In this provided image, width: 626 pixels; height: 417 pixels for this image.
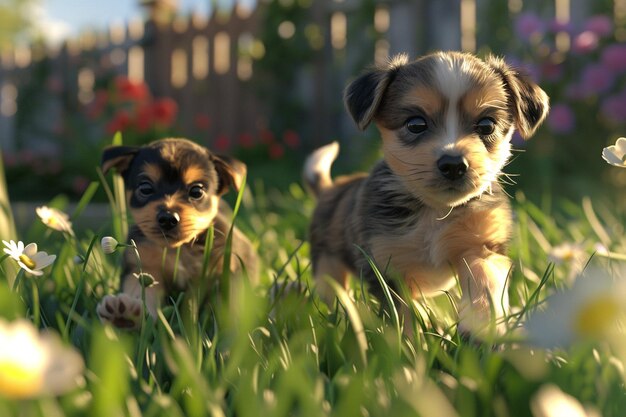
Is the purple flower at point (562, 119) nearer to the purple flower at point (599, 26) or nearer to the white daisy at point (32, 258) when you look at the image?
the purple flower at point (599, 26)

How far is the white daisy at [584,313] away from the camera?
1.10 meters

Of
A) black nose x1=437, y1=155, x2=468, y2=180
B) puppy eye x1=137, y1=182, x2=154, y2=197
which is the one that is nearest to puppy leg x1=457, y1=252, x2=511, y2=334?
black nose x1=437, y1=155, x2=468, y2=180

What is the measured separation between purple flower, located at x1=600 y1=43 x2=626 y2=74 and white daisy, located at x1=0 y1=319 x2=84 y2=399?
21.4ft

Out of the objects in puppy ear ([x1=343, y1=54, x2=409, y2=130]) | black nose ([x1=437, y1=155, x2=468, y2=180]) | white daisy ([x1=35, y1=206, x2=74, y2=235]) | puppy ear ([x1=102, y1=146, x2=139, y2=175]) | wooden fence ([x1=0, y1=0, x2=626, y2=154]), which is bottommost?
wooden fence ([x1=0, y1=0, x2=626, y2=154])

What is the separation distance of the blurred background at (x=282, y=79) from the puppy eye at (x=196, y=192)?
4155 millimetres

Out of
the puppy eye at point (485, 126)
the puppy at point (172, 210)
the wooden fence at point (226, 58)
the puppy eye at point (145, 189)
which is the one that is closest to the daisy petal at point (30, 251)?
the puppy at point (172, 210)

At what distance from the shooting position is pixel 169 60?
13.0m

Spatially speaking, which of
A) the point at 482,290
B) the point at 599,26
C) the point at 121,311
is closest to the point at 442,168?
the point at 482,290

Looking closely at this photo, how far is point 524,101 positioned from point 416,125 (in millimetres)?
425

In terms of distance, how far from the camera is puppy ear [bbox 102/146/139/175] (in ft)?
8.51

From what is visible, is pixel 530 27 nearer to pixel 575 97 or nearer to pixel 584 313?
pixel 575 97

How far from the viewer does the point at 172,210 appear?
7.81 ft

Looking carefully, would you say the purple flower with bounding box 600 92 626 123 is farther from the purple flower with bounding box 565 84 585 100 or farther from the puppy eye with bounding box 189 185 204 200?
the puppy eye with bounding box 189 185 204 200

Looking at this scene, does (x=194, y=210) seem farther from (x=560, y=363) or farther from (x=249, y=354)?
(x=560, y=363)
